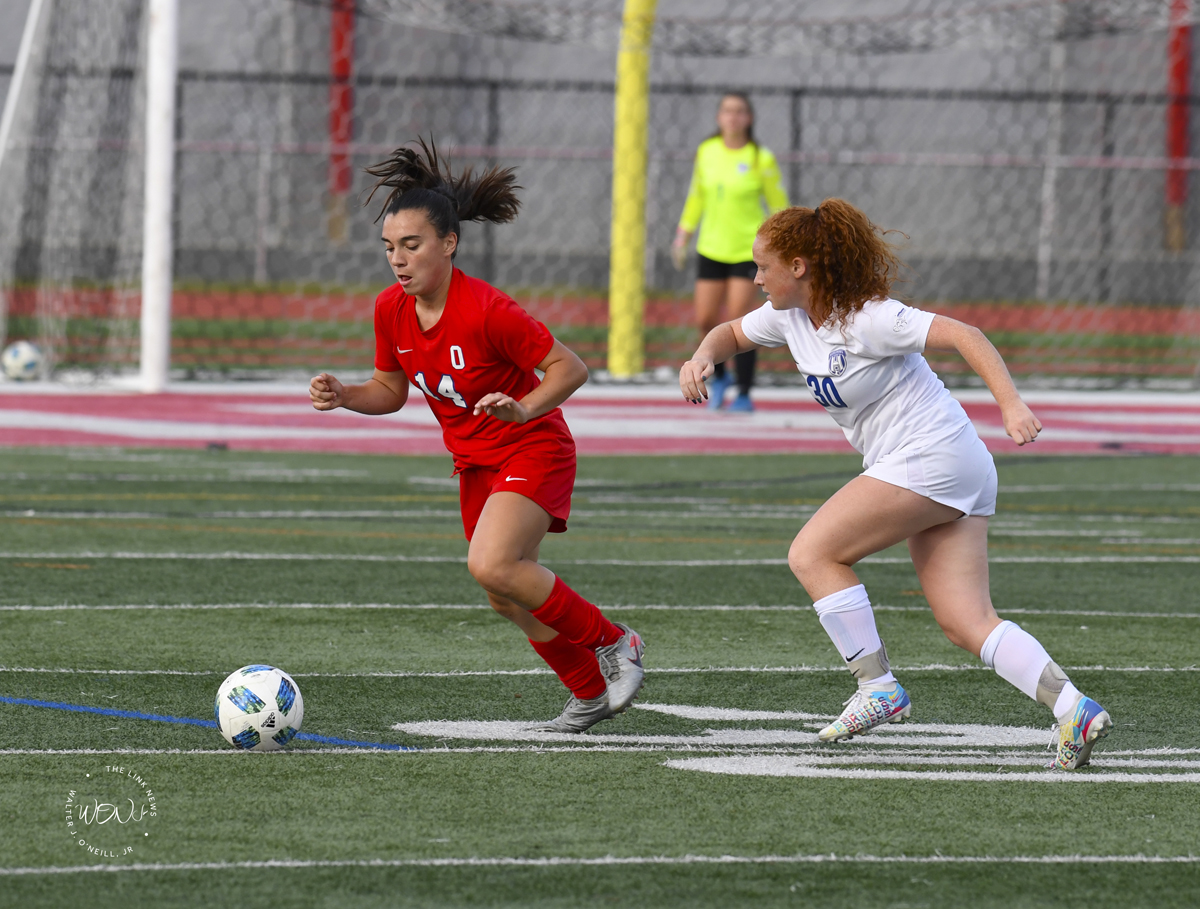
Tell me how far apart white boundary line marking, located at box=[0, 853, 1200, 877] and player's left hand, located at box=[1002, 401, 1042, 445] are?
1.07 m

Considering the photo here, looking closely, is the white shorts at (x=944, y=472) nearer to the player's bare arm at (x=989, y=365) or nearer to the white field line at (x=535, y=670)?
the player's bare arm at (x=989, y=365)

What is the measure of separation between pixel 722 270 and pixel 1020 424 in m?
10.6

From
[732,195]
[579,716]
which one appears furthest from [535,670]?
[732,195]

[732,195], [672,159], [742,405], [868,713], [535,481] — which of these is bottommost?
[742,405]

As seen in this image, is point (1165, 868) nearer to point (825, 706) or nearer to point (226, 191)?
point (825, 706)

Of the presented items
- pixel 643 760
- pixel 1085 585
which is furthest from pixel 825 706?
pixel 1085 585

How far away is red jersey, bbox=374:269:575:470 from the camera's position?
5406 millimetres

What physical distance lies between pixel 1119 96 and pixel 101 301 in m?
17.5

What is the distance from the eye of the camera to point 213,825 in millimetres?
4168

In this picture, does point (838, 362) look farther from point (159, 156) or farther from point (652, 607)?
point (159, 156)

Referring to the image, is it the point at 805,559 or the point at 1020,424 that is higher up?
the point at 1020,424

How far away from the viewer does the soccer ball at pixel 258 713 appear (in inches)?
195

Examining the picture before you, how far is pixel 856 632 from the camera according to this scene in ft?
16.9

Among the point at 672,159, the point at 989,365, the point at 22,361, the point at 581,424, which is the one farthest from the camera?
the point at 672,159
